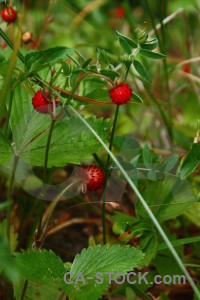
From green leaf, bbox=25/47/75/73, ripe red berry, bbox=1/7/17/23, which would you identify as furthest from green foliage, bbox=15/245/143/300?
ripe red berry, bbox=1/7/17/23

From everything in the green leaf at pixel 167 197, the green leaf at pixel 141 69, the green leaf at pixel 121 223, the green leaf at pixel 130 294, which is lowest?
the green leaf at pixel 130 294

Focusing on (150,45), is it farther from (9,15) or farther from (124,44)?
(9,15)

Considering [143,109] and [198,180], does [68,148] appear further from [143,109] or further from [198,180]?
[143,109]

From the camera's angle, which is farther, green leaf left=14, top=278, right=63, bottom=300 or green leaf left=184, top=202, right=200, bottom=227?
green leaf left=184, top=202, right=200, bottom=227

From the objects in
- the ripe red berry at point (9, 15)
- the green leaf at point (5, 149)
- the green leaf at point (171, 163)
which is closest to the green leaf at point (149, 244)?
the green leaf at point (171, 163)

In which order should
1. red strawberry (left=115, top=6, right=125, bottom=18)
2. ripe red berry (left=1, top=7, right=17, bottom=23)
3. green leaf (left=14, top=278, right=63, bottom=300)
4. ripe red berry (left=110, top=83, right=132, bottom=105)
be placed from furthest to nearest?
red strawberry (left=115, top=6, right=125, bottom=18)
ripe red berry (left=1, top=7, right=17, bottom=23)
green leaf (left=14, top=278, right=63, bottom=300)
ripe red berry (left=110, top=83, right=132, bottom=105)

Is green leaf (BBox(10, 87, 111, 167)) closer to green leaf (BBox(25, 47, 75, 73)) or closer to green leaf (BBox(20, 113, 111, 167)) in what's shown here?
green leaf (BBox(20, 113, 111, 167))

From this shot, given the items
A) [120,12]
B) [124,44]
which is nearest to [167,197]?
[124,44]

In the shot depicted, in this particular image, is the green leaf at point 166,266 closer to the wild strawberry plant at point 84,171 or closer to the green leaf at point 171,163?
the wild strawberry plant at point 84,171
